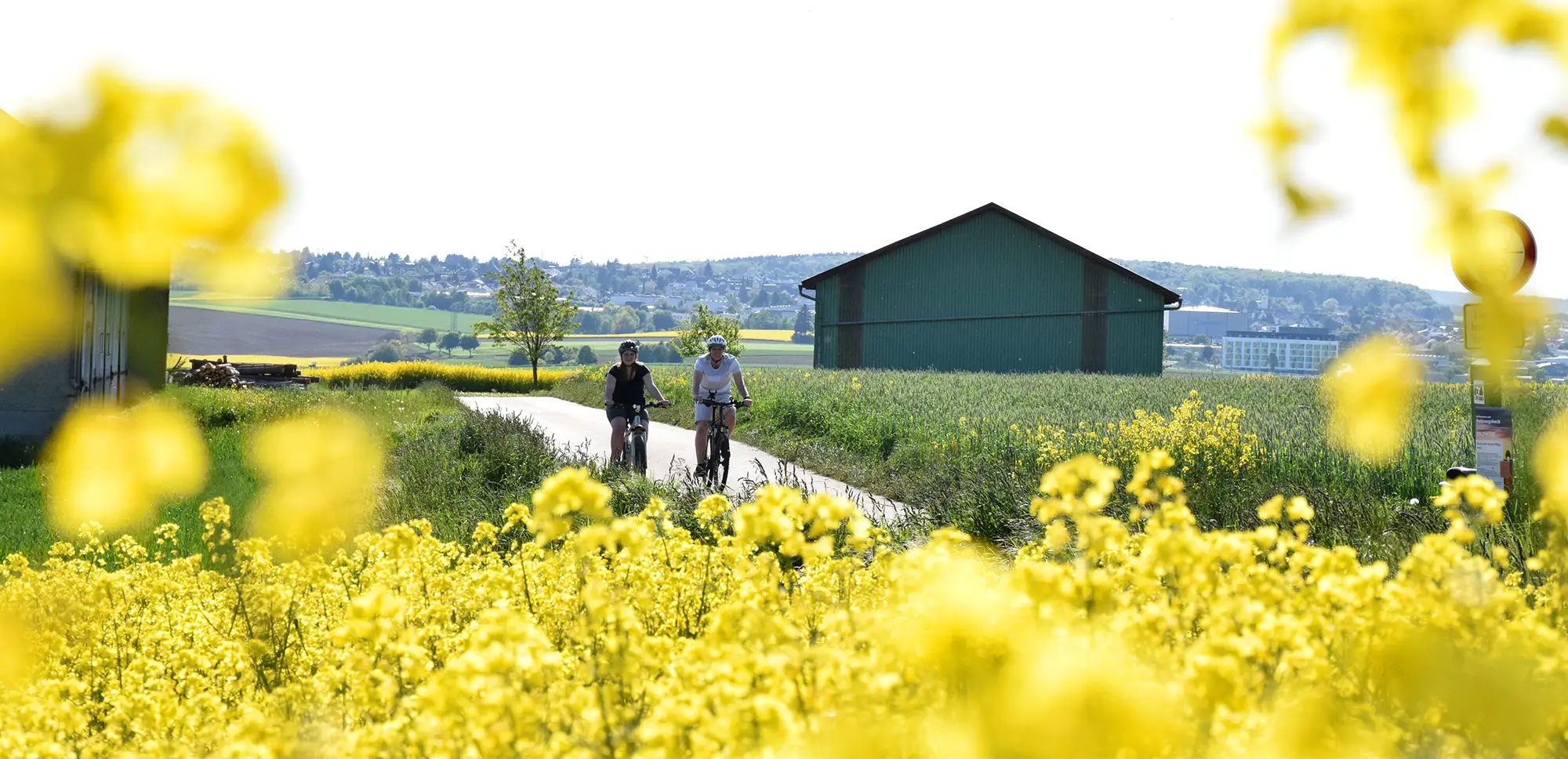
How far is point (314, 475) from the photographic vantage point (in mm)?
10352

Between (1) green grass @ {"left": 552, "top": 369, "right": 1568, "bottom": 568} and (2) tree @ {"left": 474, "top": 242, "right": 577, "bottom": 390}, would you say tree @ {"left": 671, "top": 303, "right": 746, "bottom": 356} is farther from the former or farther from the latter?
(1) green grass @ {"left": 552, "top": 369, "right": 1568, "bottom": 568}

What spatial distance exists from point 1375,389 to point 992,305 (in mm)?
43916

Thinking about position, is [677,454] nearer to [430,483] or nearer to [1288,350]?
[430,483]

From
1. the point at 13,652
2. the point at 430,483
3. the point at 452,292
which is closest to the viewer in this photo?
the point at 13,652

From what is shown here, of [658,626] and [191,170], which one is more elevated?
[191,170]

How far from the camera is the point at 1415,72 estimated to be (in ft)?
3.47

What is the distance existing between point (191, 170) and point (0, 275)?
5.7 inches

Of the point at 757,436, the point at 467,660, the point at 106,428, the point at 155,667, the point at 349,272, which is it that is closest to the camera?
the point at 467,660

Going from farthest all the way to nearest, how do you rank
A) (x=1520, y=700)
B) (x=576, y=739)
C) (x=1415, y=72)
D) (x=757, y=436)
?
(x=757, y=436) → (x=576, y=739) → (x=1520, y=700) → (x=1415, y=72)

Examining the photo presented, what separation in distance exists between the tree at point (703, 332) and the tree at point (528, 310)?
6.46m

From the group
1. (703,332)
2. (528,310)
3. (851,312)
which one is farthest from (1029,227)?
(528,310)

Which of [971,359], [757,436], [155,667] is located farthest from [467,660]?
[971,359]

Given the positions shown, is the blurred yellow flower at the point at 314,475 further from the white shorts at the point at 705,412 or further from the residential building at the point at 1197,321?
the residential building at the point at 1197,321

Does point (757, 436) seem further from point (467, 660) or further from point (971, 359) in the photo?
point (971, 359)
